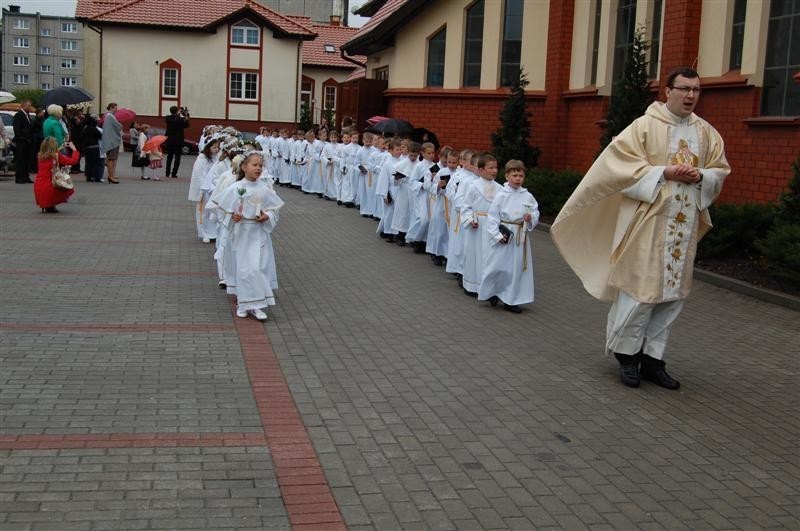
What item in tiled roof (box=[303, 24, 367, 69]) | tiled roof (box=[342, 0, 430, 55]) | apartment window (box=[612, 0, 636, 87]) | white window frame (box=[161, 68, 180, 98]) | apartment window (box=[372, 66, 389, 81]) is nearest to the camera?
apartment window (box=[612, 0, 636, 87])

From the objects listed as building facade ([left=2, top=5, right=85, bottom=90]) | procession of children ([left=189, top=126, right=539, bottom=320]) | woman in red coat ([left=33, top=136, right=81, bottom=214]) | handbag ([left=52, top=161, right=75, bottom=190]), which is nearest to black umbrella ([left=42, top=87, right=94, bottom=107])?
woman in red coat ([left=33, top=136, right=81, bottom=214])

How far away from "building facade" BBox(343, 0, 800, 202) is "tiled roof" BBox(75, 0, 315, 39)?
23.3 metres

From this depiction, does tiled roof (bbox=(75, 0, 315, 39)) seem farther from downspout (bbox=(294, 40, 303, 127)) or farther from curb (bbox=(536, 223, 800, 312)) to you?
curb (bbox=(536, 223, 800, 312))

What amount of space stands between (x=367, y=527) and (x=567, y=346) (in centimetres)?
464

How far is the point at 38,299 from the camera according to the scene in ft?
34.0

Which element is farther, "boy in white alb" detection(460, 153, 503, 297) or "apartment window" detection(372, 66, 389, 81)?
"apartment window" detection(372, 66, 389, 81)

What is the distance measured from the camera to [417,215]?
1583 centimetres

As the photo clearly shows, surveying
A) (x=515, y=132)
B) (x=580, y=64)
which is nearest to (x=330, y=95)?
(x=580, y=64)

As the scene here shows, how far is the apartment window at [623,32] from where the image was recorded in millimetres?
19844

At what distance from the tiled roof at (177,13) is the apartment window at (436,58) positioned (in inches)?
1201

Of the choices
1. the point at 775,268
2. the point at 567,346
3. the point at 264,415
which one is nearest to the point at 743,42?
the point at 775,268

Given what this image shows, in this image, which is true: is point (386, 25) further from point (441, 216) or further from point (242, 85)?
point (242, 85)

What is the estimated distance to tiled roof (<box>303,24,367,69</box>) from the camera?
65562 millimetres

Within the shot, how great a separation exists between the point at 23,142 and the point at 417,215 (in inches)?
537
